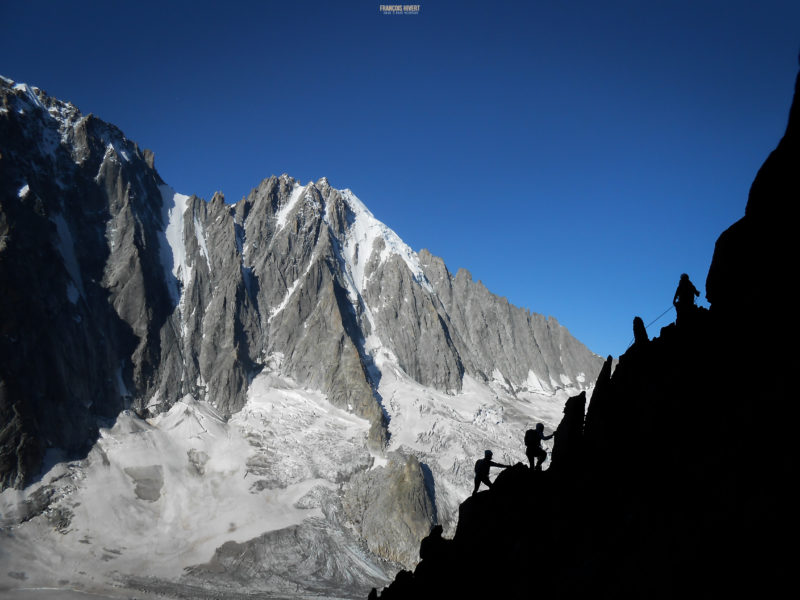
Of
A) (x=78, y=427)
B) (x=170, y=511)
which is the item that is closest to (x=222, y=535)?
(x=170, y=511)

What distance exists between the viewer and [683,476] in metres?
13.0

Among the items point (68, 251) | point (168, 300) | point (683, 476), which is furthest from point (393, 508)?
point (68, 251)

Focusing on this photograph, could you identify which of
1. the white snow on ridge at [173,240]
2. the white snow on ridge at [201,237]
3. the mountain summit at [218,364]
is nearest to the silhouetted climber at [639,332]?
the mountain summit at [218,364]

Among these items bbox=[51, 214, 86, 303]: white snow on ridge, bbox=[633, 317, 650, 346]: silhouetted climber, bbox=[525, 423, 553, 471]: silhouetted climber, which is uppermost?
bbox=[51, 214, 86, 303]: white snow on ridge

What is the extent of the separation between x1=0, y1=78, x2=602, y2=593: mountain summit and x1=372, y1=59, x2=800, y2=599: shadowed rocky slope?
72.7 metres

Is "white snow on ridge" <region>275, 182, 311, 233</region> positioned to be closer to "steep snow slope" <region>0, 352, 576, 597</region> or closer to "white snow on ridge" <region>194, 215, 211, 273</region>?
"white snow on ridge" <region>194, 215, 211, 273</region>

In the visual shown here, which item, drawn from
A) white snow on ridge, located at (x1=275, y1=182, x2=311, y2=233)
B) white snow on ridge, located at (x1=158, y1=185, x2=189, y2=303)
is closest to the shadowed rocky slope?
white snow on ridge, located at (x1=158, y1=185, x2=189, y2=303)

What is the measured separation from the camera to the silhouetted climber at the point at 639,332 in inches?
861

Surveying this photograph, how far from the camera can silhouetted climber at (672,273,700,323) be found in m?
19.8

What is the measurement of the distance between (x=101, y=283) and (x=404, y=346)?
8657cm

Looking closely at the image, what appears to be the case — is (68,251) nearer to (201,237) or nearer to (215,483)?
(201,237)

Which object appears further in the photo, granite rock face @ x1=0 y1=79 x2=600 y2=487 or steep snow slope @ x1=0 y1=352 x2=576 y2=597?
granite rock face @ x1=0 y1=79 x2=600 y2=487

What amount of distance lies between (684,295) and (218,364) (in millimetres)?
130213

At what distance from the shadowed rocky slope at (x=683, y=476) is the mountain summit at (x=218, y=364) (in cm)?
7271
